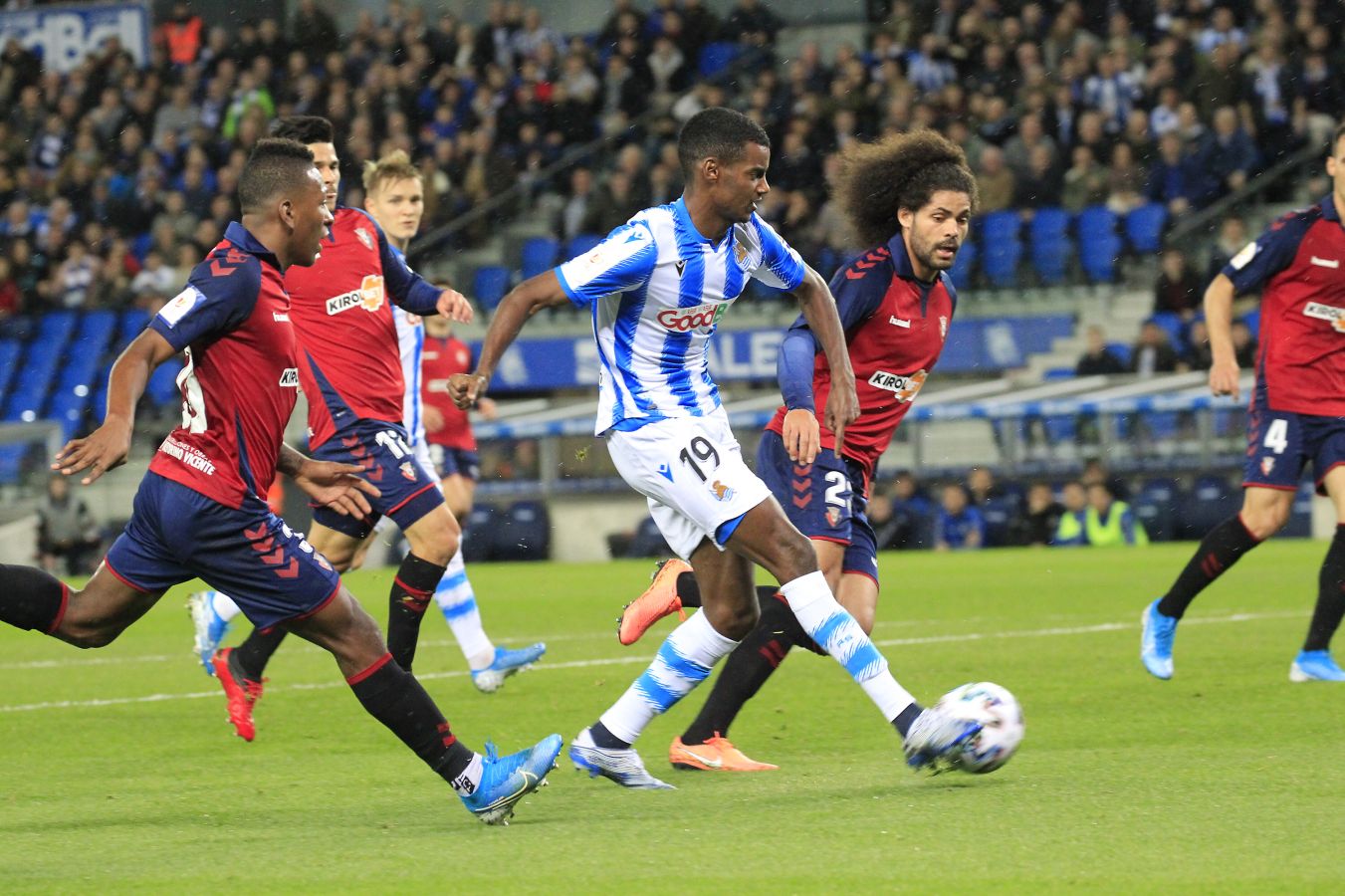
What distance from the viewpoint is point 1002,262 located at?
808 inches

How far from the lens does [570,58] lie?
2545 centimetres

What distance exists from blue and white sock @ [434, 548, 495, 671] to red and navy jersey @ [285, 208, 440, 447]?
104 cm

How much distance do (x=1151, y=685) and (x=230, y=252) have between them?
15.3ft

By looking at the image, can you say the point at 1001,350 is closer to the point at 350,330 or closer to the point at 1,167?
the point at 350,330

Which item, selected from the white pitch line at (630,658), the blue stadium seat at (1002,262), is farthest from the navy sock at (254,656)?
the blue stadium seat at (1002,262)

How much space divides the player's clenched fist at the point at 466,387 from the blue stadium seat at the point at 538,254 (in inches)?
697

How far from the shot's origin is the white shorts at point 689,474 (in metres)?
5.81

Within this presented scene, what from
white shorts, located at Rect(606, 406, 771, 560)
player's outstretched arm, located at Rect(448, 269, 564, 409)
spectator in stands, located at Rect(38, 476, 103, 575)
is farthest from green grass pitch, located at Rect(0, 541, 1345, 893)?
spectator in stands, located at Rect(38, 476, 103, 575)

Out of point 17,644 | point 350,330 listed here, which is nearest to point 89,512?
point 17,644

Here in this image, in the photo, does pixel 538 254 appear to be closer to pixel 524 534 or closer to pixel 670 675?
pixel 524 534

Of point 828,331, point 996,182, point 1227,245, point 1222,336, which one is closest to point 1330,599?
point 1222,336

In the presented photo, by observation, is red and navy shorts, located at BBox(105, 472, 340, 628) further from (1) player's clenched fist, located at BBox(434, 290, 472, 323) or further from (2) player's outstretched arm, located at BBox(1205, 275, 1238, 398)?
(2) player's outstretched arm, located at BBox(1205, 275, 1238, 398)

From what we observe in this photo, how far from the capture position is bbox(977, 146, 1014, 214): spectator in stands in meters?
21.0

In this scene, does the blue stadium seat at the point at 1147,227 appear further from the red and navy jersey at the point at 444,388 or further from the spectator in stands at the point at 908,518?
the red and navy jersey at the point at 444,388
